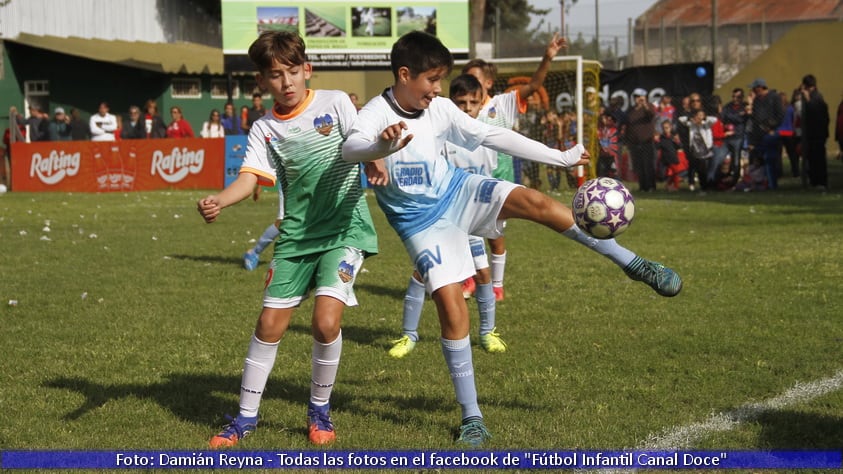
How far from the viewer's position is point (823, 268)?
34.1 ft

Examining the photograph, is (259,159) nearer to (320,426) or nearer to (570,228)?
(320,426)

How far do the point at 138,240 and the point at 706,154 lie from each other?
12.6 metres

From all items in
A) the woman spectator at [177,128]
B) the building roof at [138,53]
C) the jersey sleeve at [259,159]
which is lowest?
the jersey sleeve at [259,159]

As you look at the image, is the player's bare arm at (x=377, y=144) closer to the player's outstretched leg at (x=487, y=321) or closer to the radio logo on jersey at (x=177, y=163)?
the player's outstretched leg at (x=487, y=321)

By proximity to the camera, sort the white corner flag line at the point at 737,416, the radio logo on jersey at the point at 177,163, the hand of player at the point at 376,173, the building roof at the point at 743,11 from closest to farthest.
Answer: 1. the hand of player at the point at 376,173
2. the white corner flag line at the point at 737,416
3. the radio logo on jersey at the point at 177,163
4. the building roof at the point at 743,11

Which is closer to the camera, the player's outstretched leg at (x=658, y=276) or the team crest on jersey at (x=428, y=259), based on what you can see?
the team crest on jersey at (x=428, y=259)

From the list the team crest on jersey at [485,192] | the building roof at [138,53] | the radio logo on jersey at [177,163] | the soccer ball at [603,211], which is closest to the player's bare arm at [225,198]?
the team crest on jersey at [485,192]

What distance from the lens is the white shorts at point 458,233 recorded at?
518cm

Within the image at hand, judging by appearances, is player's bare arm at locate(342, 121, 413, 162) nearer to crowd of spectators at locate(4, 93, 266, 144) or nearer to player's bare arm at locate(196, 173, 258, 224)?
player's bare arm at locate(196, 173, 258, 224)

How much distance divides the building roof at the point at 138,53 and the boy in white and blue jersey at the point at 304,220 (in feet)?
98.0

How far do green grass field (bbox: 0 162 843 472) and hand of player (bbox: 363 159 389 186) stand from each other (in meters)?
1.31

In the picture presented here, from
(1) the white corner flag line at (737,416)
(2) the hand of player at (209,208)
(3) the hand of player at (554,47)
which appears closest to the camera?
(2) the hand of player at (209,208)

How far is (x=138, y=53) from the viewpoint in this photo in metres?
37.8

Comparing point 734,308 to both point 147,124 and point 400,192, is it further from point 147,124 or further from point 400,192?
point 147,124
